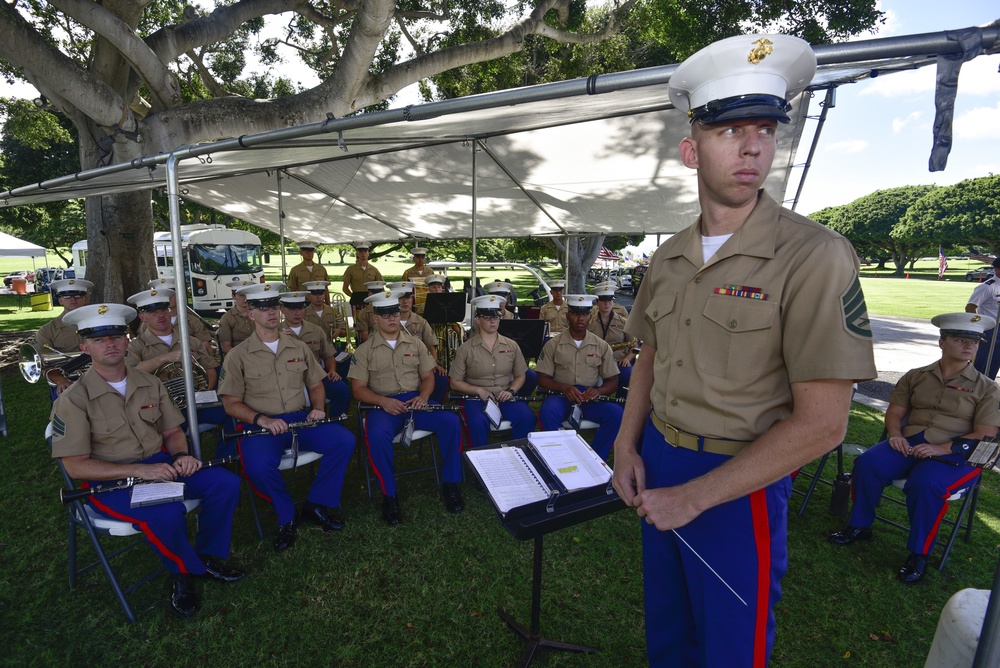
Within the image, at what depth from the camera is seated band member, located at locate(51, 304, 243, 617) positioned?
297cm

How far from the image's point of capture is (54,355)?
208 inches

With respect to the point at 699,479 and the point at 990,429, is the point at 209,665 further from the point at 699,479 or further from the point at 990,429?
the point at 990,429

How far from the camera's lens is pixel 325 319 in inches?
294

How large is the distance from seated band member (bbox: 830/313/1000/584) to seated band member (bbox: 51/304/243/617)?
4.64m

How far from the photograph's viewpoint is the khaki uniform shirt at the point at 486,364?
5.09 m

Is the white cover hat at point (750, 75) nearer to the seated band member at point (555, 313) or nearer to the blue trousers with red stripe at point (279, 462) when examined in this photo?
the blue trousers with red stripe at point (279, 462)

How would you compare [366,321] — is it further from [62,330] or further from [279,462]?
[279,462]

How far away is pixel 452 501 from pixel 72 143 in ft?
58.2

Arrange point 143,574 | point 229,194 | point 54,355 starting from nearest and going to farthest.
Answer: point 143,574, point 54,355, point 229,194

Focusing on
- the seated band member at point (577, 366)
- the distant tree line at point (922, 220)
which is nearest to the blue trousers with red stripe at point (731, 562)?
the seated band member at point (577, 366)

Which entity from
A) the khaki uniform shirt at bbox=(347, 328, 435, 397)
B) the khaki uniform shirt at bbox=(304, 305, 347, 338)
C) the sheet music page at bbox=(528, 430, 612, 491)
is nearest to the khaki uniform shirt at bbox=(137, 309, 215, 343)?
the khaki uniform shirt at bbox=(304, 305, 347, 338)

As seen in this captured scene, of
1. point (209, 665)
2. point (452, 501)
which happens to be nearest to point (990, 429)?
point (452, 501)

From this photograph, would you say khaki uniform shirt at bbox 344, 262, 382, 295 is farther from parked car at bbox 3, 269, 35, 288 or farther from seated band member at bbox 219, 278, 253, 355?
parked car at bbox 3, 269, 35, 288

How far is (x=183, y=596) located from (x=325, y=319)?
489 centimetres
